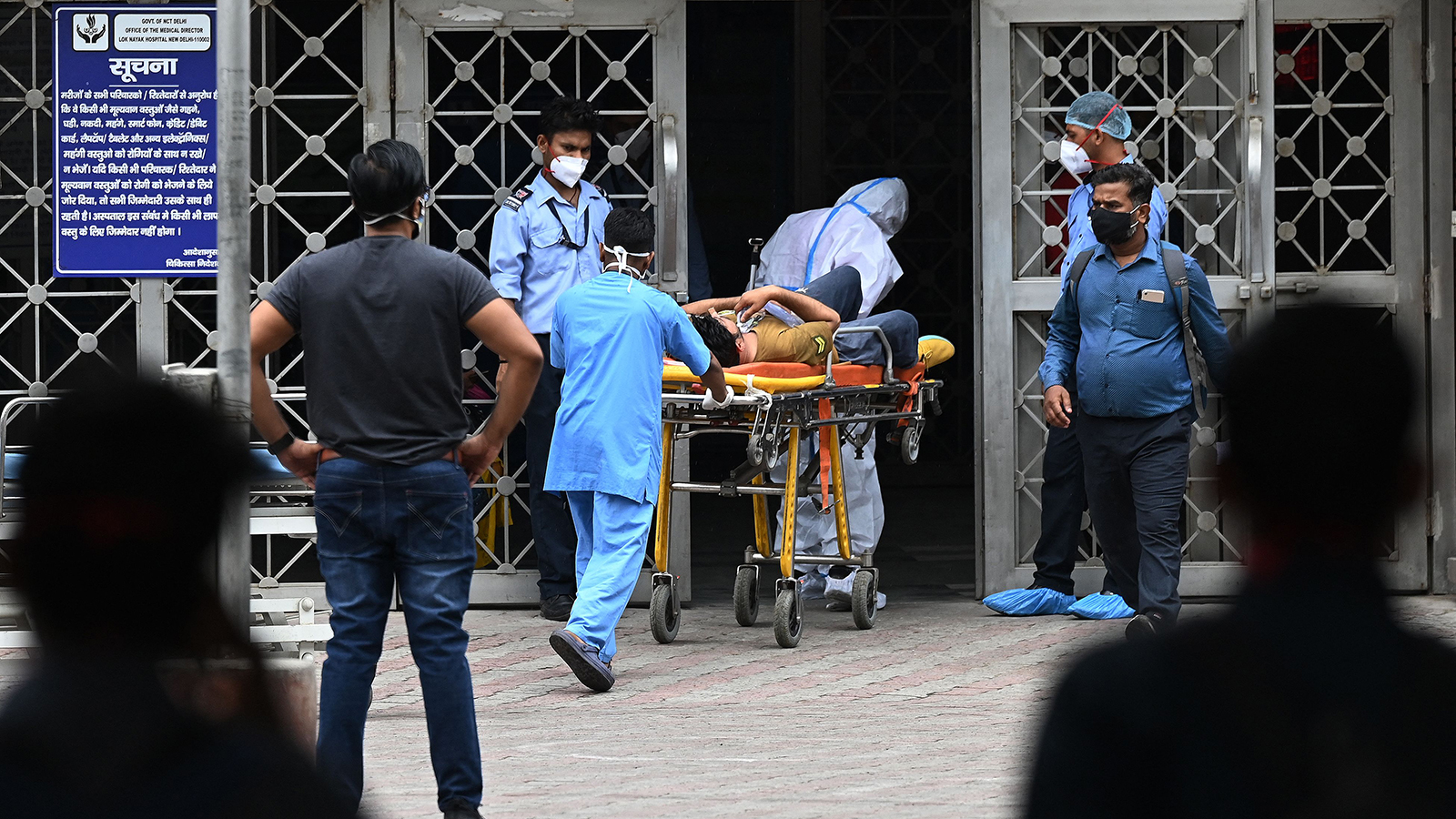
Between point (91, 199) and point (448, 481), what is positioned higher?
point (91, 199)

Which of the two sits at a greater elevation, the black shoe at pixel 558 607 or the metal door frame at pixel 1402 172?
the metal door frame at pixel 1402 172

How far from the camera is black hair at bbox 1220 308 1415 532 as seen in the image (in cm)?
186

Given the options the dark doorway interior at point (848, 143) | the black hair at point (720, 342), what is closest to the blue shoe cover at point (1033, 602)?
the black hair at point (720, 342)

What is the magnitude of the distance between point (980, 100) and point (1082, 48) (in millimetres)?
579

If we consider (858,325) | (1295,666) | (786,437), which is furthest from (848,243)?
(1295,666)

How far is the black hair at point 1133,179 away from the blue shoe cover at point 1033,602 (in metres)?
2.12

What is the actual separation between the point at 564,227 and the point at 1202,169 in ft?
10.1

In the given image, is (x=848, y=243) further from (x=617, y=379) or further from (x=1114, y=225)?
(x=617, y=379)

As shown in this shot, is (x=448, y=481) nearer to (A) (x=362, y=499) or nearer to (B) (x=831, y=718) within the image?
(A) (x=362, y=499)

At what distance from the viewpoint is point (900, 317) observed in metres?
8.33

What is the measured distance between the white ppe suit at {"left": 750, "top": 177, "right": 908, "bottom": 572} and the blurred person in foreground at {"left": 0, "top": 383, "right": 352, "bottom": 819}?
6.97 meters

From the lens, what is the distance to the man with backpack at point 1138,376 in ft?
23.9

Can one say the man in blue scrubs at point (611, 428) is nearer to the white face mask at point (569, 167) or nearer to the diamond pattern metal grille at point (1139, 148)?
the white face mask at point (569, 167)

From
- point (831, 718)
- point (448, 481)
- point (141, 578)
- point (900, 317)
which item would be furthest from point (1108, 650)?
point (900, 317)
